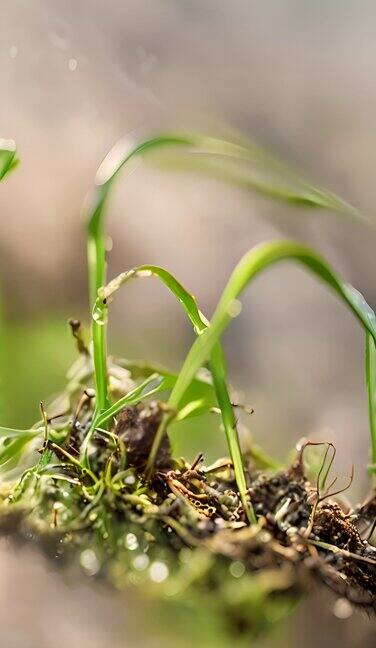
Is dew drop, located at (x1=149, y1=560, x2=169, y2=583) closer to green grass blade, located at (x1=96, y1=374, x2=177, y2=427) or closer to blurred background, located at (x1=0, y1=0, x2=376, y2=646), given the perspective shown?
green grass blade, located at (x1=96, y1=374, x2=177, y2=427)

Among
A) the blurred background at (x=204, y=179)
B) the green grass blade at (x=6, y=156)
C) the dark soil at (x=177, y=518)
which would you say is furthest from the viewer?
the blurred background at (x=204, y=179)

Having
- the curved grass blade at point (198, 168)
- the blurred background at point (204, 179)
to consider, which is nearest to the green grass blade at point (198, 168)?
the curved grass blade at point (198, 168)

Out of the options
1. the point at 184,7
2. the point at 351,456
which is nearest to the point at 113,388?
the point at 351,456

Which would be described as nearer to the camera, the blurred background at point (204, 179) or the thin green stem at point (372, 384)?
the thin green stem at point (372, 384)

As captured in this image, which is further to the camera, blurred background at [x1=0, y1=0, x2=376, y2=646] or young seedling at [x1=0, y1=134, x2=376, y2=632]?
blurred background at [x1=0, y1=0, x2=376, y2=646]

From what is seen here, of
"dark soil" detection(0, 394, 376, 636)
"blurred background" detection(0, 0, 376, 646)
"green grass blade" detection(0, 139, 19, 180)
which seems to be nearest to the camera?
"dark soil" detection(0, 394, 376, 636)

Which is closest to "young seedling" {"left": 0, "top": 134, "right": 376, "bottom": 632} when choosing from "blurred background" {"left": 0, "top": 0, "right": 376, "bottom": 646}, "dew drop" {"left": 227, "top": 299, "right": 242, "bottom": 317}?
"dew drop" {"left": 227, "top": 299, "right": 242, "bottom": 317}

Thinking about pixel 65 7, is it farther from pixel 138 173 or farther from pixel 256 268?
pixel 256 268

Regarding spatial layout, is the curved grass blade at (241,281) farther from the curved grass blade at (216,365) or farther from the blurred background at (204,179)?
the blurred background at (204,179)

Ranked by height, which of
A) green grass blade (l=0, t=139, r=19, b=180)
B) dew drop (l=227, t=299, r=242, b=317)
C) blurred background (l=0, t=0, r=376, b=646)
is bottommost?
blurred background (l=0, t=0, r=376, b=646)
